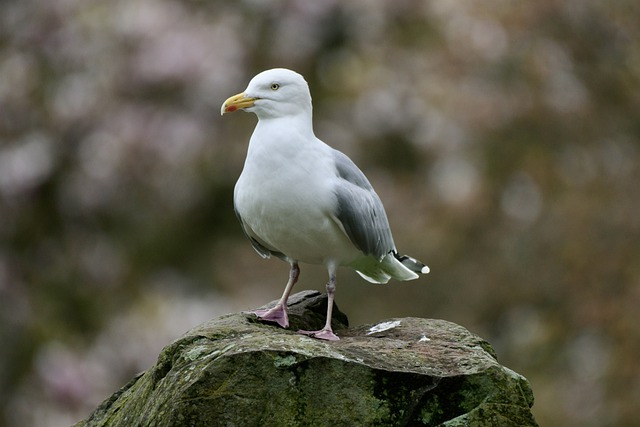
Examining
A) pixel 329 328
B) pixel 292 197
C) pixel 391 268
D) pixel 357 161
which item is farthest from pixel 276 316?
pixel 357 161

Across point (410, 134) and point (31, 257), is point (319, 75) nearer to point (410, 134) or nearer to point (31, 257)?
point (410, 134)

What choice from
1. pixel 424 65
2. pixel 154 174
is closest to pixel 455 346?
pixel 154 174

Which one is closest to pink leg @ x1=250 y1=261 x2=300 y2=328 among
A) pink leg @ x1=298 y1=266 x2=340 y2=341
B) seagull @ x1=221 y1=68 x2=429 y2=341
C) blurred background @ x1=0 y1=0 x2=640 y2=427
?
seagull @ x1=221 y1=68 x2=429 y2=341

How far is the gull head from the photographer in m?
5.95

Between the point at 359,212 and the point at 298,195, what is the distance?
293mm

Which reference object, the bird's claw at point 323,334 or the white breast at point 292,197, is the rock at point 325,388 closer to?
the bird's claw at point 323,334

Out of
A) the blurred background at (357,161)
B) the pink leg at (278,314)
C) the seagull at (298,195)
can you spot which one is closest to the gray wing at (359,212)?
the seagull at (298,195)

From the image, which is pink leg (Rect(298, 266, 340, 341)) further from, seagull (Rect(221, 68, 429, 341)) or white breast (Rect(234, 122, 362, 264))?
white breast (Rect(234, 122, 362, 264))

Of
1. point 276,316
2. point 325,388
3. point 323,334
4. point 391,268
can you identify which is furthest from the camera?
point 391,268

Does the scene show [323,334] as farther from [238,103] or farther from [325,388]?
[238,103]

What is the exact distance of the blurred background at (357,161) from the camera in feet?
39.7

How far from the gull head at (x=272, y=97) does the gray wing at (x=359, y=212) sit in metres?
0.31

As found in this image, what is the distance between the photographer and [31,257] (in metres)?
12.5

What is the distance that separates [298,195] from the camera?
5680 millimetres
